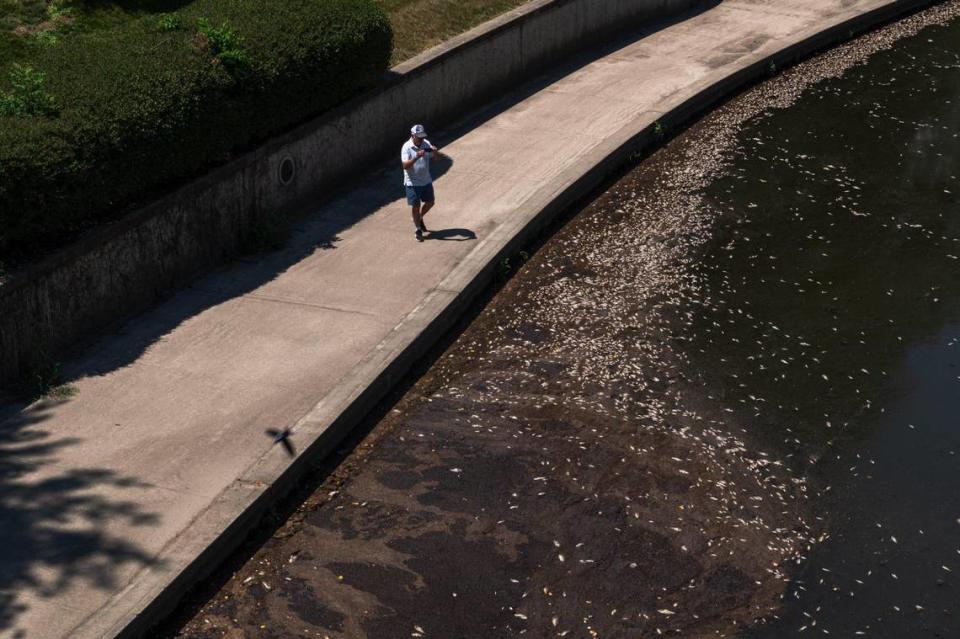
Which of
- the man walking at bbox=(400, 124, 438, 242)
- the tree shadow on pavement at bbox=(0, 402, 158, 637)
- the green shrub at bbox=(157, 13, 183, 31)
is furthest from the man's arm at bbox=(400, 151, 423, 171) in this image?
the tree shadow on pavement at bbox=(0, 402, 158, 637)

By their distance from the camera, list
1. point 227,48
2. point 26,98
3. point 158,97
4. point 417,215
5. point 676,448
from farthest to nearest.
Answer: point 417,215 → point 227,48 → point 158,97 → point 26,98 → point 676,448

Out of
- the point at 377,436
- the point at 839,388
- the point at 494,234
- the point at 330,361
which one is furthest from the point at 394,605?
the point at 494,234

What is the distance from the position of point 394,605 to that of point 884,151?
11.4 meters

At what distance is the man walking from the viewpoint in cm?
1341

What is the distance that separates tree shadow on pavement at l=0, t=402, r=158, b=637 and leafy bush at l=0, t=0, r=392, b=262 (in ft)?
6.42

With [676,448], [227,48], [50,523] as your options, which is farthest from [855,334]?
[50,523]

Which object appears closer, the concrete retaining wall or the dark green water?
the dark green water

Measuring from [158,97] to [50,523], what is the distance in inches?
188

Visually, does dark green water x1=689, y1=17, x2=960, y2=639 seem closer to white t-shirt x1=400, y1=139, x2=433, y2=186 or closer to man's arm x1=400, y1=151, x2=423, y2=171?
white t-shirt x1=400, y1=139, x2=433, y2=186

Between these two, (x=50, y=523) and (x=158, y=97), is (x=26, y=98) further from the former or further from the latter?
(x=50, y=523)

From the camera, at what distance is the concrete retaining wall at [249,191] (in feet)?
35.6

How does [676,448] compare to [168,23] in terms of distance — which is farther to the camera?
[168,23]

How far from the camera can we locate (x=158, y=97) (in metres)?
12.0

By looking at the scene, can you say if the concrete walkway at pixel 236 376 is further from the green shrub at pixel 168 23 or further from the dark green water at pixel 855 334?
the green shrub at pixel 168 23
